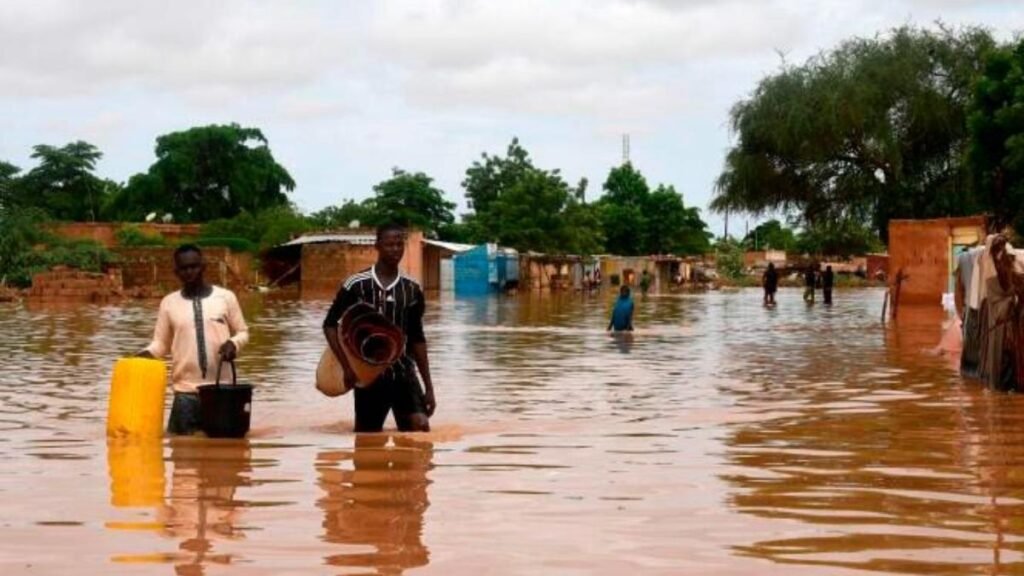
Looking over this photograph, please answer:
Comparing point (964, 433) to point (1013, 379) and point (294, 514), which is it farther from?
point (294, 514)

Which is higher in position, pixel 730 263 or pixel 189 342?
pixel 730 263

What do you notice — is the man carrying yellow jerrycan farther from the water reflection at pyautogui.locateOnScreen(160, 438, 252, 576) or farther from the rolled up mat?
the rolled up mat

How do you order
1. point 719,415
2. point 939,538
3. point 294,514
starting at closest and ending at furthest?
1. point 939,538
2. point 294,514
3. point 719,415

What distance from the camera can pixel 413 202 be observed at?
83.2 m

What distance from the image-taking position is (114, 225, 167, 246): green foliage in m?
58.9

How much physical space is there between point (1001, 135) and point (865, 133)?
1031cm

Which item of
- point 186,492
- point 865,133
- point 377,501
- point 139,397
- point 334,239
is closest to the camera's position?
point 377,501

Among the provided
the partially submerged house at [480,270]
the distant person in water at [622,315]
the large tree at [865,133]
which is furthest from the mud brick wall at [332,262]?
the distant person in water at [622,315]

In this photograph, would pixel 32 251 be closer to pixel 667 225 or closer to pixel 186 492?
pixel 186 492

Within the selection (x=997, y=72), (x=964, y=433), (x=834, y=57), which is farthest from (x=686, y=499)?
(x=834, y=57)

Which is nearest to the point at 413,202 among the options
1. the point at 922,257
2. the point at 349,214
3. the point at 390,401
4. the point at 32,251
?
the point at 349,214

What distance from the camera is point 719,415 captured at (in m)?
10.9

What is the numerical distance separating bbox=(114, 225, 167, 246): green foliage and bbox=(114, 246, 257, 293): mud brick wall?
3.67m

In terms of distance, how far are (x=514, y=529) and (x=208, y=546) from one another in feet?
4.03
